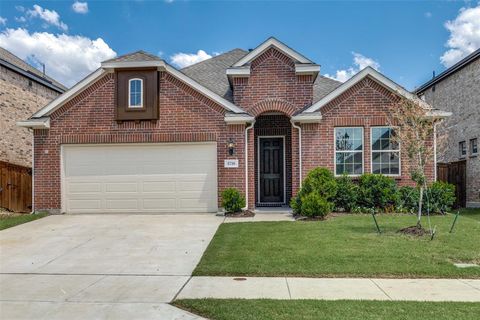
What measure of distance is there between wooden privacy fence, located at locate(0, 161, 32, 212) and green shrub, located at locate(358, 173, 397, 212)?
1195cm

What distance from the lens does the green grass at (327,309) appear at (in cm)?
445

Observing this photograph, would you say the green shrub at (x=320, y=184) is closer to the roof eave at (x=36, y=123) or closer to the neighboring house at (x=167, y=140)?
the neighboring house at (x=167, y=140)

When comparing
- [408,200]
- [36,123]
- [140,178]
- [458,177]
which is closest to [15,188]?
[36,123]

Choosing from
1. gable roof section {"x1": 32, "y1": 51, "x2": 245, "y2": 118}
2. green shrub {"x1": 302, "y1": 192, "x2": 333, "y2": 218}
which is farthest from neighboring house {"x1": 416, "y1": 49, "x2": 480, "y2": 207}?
gable roof section {"x1": 32, "y1": 51, "x2": 245, "y2": 118}

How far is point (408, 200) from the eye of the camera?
41.5ft

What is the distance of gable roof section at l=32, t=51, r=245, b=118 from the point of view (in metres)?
13.0

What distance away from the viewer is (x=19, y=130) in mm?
18719

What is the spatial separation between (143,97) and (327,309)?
1032 centimetres

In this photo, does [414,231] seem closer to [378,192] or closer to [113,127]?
[378,192]

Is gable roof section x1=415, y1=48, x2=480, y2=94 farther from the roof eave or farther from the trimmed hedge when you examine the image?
the roof eave

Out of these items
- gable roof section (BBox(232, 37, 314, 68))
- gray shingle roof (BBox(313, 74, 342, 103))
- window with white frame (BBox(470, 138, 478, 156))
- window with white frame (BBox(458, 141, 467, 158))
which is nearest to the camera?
gable roof section (BBox(232, 37, 314, 68))

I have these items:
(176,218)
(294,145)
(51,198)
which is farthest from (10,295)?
(294,145)

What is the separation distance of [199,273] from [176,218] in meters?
5.71

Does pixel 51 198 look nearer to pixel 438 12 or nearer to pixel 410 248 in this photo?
pixel 410 248
